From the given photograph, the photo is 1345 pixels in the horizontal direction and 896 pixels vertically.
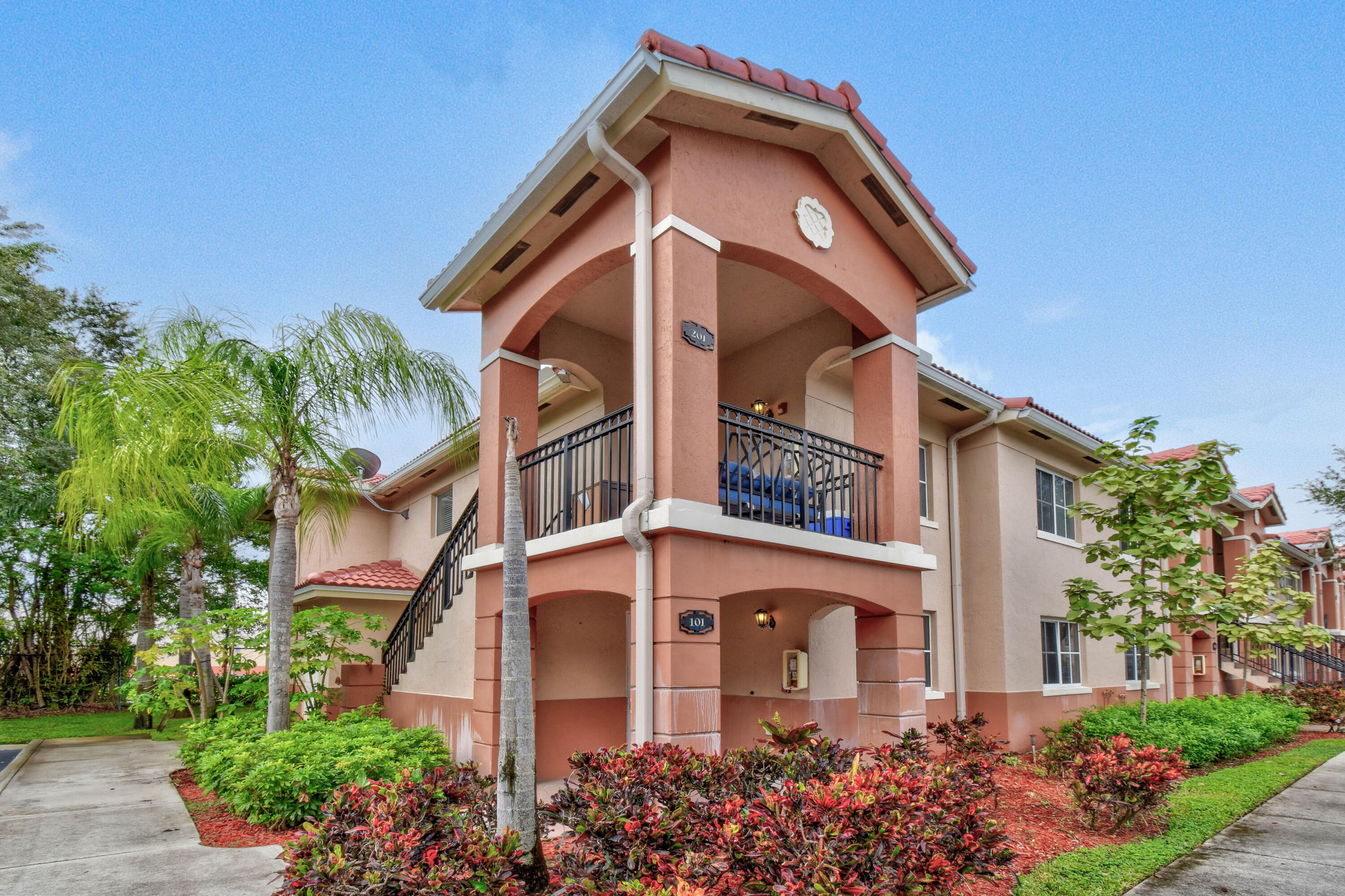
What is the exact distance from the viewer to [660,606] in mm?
6785

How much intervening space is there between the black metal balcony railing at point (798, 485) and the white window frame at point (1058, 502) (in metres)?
5.59

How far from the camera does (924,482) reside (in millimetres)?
12898

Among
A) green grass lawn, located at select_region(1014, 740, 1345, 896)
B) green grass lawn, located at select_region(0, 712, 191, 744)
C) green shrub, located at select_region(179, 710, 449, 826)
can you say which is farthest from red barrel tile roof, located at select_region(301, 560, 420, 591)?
green grass lawn, located at select_region(1014, 740, 1345, 896)

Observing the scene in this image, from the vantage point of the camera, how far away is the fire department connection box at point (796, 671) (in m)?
9.77

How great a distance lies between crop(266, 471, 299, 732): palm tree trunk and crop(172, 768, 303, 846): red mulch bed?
0.97 meters

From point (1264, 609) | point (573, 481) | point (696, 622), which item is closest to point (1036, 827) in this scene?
point (696, 622)

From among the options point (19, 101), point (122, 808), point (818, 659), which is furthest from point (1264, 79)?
point (19, 101)

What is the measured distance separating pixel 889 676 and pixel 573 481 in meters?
3.97

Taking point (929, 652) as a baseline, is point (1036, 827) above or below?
below

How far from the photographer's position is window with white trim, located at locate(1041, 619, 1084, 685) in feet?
44.4

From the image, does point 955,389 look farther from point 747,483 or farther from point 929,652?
point 747,483

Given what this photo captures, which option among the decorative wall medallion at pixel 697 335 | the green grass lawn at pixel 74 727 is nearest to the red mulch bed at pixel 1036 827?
the decorative wall medallion at pixel 697 335

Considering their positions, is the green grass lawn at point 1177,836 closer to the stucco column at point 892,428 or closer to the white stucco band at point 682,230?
the stucco column at point 892,428

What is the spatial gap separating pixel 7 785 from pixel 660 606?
9374 millimetres
